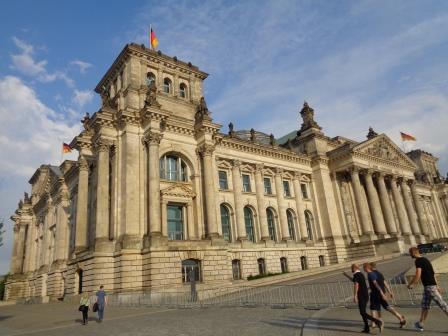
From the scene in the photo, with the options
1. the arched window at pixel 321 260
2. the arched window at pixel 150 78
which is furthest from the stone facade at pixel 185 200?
the arched window at pixel 321 260

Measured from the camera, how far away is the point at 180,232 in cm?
3192

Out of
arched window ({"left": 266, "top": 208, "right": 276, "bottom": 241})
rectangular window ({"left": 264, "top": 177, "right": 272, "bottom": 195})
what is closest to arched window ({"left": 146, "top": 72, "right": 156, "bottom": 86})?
rectangular window ({"left": 264, "top": 177, "right": 272, "bottom": 195})

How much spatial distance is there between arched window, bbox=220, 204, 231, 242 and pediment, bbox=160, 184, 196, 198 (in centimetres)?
591

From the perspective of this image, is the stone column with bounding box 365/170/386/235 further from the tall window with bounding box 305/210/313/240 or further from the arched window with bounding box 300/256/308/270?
the arched window with bounding box 300/256/308/270

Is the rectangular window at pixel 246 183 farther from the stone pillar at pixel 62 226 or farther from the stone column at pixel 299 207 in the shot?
the stone pillar at pixel 62 226

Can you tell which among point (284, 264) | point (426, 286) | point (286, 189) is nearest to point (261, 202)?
point (286, 189)

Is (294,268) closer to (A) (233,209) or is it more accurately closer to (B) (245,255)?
(B) (245,255)

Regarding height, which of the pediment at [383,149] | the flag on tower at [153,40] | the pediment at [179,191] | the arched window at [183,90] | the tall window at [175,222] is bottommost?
the tall window at [175,222]

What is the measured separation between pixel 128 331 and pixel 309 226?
36104 mm

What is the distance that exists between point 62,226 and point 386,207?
41388 mm

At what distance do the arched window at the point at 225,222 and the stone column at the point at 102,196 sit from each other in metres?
12.2

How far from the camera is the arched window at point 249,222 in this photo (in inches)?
1537

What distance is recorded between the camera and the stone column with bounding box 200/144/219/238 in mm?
30969

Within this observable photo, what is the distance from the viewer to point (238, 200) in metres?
38.3
